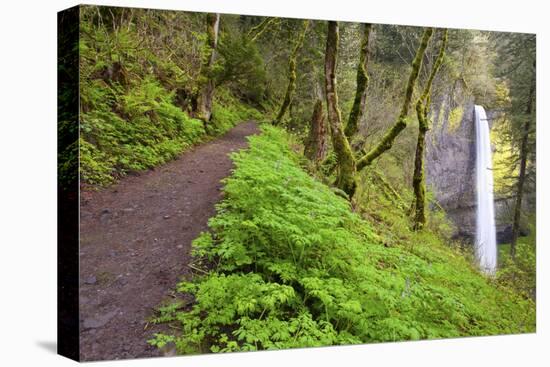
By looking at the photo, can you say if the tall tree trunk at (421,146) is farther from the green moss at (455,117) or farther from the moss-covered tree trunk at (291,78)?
the moss-covered tree trunk at (291,78)

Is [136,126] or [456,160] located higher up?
[136,126]

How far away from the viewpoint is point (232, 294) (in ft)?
15.1

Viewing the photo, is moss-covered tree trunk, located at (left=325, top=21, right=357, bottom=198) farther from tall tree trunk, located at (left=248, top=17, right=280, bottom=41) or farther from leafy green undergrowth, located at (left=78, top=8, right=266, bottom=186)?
leafy green undergrowth, located at (left=78, top=8, right=266, bottom=186)

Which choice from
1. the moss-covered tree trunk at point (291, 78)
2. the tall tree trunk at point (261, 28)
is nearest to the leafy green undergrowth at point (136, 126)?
the moss-covered tree trunk at point (291, 78)

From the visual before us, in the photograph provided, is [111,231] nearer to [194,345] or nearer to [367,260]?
[194,345]

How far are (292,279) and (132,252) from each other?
139cm

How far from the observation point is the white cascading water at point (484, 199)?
641cm

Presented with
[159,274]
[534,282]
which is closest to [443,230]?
[534,282]

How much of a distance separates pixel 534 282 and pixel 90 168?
5.23 meters

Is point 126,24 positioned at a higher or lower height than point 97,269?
higher

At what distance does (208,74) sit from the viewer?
551 cm

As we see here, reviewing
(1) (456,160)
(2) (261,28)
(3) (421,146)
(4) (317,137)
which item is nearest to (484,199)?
(1) (456,160)

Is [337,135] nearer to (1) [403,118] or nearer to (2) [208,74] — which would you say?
(1) [403,118]

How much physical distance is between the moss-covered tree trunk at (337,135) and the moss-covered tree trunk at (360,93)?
129 millimetres
